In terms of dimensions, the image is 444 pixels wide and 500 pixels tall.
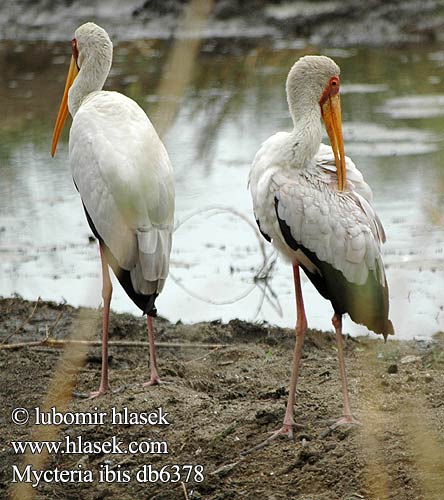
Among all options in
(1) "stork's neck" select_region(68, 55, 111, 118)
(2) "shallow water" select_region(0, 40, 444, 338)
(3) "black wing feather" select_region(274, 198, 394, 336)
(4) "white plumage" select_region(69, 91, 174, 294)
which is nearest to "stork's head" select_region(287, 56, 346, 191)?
(2) "shallow water" select_region(0, 40, 444, 338)

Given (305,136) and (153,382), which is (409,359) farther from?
(305,136)

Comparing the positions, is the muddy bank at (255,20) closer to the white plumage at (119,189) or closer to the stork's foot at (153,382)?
the white plumage at (119,189)

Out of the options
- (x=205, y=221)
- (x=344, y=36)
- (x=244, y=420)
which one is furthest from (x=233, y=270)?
(x=344, y=36)

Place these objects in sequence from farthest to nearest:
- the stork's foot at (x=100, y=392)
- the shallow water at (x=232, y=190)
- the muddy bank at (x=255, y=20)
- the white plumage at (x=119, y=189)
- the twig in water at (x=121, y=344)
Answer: the muddy bank at (x=255, y=20) → the shallow water at (x=232, y=190) → the twig in water at (x=121, y=344) → the stork's foot at (x=100, y=392) → the white plumage at (x=119, y=189)

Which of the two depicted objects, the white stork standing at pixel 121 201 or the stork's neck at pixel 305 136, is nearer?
the stork's neck at pixel 305 136

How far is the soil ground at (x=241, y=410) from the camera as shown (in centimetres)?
379

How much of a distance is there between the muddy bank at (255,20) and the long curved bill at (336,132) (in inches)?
343

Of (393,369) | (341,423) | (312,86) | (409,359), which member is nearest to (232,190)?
(409,359)

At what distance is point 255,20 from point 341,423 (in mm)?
10405

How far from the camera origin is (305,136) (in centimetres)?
427

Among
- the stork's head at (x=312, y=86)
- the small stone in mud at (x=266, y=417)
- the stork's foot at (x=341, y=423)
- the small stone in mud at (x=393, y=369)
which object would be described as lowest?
the stork's foot at (x=341, y=423)

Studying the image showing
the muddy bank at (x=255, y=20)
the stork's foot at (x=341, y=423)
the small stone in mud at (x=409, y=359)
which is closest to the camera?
the stork's foot at (x=341, y=423)

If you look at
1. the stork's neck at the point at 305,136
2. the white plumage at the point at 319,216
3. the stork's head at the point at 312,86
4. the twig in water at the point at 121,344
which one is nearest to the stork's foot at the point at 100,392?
the twig in water at the point at 121,344

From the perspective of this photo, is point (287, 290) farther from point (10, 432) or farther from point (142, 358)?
point (10, 432)
